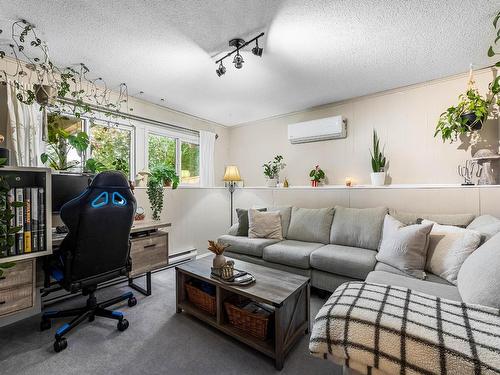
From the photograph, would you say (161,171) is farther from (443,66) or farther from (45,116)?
(443,66)

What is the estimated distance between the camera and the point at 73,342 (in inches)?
64.7

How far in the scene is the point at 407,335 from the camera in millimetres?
872

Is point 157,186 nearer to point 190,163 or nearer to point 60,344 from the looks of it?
point 190,163

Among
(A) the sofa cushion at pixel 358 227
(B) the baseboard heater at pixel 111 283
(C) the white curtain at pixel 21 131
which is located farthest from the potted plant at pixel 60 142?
(A) the sofa cushion at pixel 358 227

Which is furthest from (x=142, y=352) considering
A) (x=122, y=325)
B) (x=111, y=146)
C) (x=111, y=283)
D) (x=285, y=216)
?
(x=111, y=146)

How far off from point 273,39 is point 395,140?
83.7 inches

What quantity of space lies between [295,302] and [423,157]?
2518 mm

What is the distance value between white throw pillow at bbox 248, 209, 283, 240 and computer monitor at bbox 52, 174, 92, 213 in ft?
6.29

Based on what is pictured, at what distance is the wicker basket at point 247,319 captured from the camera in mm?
1528

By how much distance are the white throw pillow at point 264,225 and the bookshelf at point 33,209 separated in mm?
2029

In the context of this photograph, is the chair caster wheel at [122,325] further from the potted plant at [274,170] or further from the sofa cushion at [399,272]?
the potted plant at [274,170]

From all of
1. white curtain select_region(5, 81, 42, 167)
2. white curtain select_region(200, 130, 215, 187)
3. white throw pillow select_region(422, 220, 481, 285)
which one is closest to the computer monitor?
white curtain select_region(5, 81, 42, 167)

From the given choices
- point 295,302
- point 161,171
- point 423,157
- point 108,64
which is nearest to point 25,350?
point 295,302

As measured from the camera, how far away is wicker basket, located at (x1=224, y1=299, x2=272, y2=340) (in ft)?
5.01
